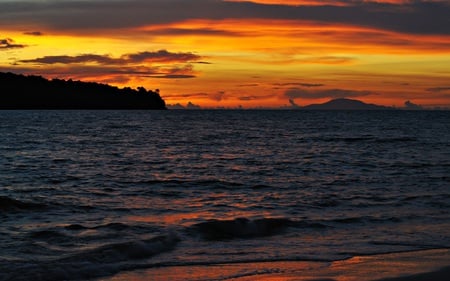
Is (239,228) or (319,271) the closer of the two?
(319,271)

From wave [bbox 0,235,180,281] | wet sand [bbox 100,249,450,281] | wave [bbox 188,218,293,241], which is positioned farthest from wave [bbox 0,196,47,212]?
wet sand [bbox 100,249,450,281]

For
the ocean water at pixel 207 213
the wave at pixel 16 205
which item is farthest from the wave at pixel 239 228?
the wave at pixel 16 205

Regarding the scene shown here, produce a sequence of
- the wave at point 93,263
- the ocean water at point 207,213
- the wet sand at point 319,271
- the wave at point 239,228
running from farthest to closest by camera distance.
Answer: the wave at point 239,228 < the ocean water at point 207,213 < the wave at point 93,263 < the wet sand at point 319,271

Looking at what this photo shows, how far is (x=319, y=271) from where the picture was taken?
35.4 feet

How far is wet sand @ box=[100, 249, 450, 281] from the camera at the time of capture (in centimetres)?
1034

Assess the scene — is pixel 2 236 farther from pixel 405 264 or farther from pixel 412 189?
pixel 412 189

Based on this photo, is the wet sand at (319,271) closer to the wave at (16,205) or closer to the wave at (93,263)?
the wave at (93,263)

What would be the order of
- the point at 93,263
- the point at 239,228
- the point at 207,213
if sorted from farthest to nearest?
the point at 207,213, the point at 239,228, the point at 93,263

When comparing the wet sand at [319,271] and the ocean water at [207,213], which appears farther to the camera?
the ocean water at [207,213]

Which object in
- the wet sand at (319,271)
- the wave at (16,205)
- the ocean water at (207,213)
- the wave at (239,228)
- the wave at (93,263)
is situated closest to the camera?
the wet sand at (319,271)

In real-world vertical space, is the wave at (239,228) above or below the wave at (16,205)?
below

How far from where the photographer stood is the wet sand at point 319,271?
1034cm

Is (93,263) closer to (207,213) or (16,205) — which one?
(207,213)

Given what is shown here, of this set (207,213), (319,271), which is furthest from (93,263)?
(207,213)
